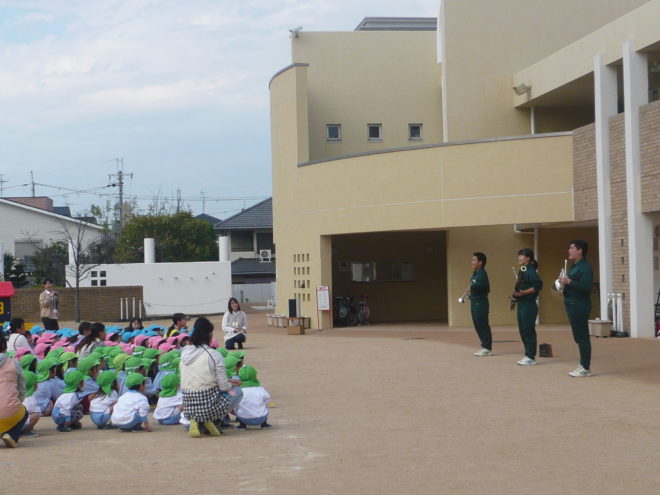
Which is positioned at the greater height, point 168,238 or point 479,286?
point 168,238

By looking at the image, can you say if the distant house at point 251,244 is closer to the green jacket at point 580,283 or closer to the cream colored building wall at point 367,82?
the cream colored building wall at point 367,82

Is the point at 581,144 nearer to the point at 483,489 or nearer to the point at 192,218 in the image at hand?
the point at 483,489

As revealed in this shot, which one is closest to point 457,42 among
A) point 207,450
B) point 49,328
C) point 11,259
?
point 49,328

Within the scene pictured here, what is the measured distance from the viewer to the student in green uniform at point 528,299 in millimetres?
15742

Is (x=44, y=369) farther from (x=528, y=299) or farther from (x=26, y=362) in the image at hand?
(x=528, y=299)

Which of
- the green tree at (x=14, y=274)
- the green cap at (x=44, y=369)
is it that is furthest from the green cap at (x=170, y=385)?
the green tree at (x=14, y=274)

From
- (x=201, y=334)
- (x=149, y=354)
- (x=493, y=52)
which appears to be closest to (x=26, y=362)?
(x=149, y=354)

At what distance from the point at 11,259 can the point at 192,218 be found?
18.8 meters

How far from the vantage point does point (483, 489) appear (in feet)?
25.2

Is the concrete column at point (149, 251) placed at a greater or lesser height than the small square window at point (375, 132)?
lesser

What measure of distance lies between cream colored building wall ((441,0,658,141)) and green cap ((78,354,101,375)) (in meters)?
17.7

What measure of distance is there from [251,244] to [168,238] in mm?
6138

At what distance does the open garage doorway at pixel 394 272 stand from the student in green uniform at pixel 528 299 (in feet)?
49.0

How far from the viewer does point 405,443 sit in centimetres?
971
